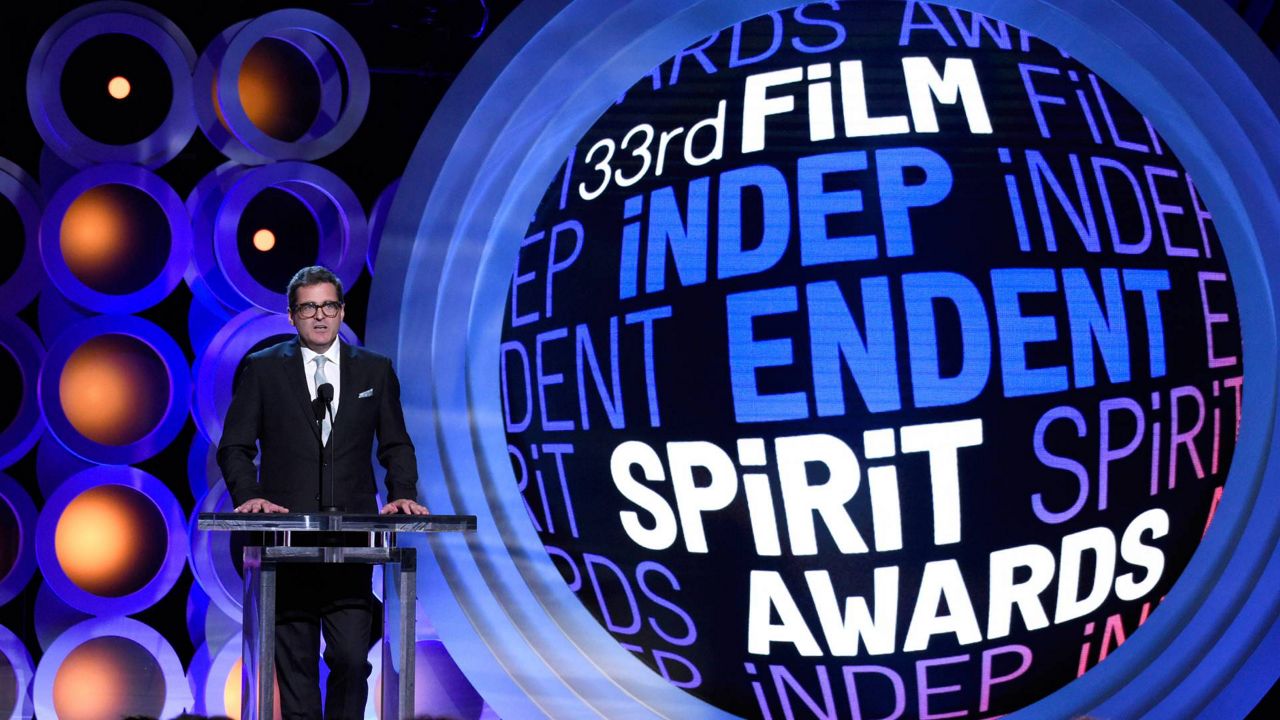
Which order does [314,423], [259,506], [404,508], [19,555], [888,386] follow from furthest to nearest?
1. [19,555]
2. [888,386]
3. [314,423]
4. [404,508]
5. [259,506]

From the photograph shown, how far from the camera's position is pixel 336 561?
8.74ft

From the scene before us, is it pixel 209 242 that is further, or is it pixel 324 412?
pixel 209 242

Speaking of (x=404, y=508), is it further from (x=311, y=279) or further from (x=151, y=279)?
(x=151, y=279)

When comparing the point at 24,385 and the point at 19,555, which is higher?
the point at 24,385

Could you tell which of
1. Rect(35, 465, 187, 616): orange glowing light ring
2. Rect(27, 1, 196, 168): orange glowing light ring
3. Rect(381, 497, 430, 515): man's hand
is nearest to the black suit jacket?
Rect(381, 497, 430, 515): man's hand

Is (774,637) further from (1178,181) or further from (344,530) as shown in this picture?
(1178,181)

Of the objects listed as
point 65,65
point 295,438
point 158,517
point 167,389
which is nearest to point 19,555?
point 158,517

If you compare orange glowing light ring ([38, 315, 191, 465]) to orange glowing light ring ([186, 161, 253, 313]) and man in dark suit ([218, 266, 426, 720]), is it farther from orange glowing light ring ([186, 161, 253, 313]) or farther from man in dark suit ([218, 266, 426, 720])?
man in dark suit ([218, 266, 426, 720])

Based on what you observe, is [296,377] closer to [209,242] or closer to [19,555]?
[209,242]

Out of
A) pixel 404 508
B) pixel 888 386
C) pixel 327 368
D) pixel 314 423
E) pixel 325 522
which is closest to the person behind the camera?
pixel 325 522

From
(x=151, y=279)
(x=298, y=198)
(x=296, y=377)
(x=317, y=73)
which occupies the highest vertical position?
(x=317, y=73)

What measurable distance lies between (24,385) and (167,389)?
41 cm

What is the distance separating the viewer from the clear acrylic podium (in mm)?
2600

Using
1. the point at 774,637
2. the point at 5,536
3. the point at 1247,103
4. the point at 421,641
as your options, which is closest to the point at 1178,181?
the point at 1247,103
